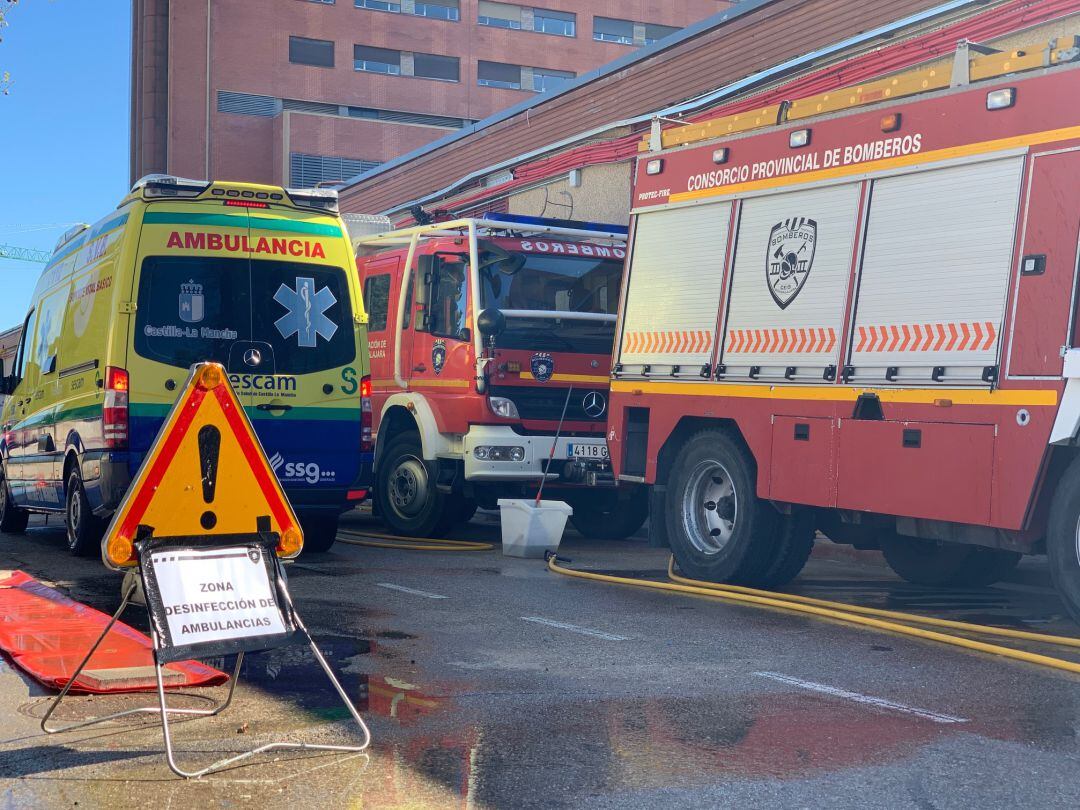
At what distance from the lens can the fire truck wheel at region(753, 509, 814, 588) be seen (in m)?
9.57

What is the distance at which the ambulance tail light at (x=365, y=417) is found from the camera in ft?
36.9

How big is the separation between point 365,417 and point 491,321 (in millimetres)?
1629

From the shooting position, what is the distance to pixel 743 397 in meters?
9.55

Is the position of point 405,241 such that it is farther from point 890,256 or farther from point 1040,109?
point 1040,109

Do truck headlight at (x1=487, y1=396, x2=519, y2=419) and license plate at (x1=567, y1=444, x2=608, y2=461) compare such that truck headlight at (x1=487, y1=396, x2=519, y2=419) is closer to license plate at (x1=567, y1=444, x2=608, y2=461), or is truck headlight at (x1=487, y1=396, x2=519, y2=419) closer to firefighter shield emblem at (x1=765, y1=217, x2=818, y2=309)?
license plate at (x1=567, y1=444, x2=608, y2=461)

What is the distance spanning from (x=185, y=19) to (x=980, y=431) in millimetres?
55996

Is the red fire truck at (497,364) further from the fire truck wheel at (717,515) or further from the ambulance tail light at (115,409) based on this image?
the ambulance tail light at (115,409)

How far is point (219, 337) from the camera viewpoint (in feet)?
35.0

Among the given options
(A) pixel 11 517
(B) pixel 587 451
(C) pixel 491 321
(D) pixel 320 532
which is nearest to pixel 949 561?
(B) pixel 587 451

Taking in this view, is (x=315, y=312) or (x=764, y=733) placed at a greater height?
(x=315, y=312)

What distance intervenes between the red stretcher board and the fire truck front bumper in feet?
14.9

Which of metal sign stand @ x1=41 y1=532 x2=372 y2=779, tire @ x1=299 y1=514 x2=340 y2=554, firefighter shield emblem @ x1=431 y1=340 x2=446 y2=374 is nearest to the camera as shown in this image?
metal sign stand @ x1=41 y1=532 x2=372 y2=779

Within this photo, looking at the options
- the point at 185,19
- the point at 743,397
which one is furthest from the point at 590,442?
the point at 185,19

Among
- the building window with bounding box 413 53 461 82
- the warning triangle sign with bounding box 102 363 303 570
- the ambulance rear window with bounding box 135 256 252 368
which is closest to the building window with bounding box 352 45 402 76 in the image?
the building window with bounding box 413 53 461 82
